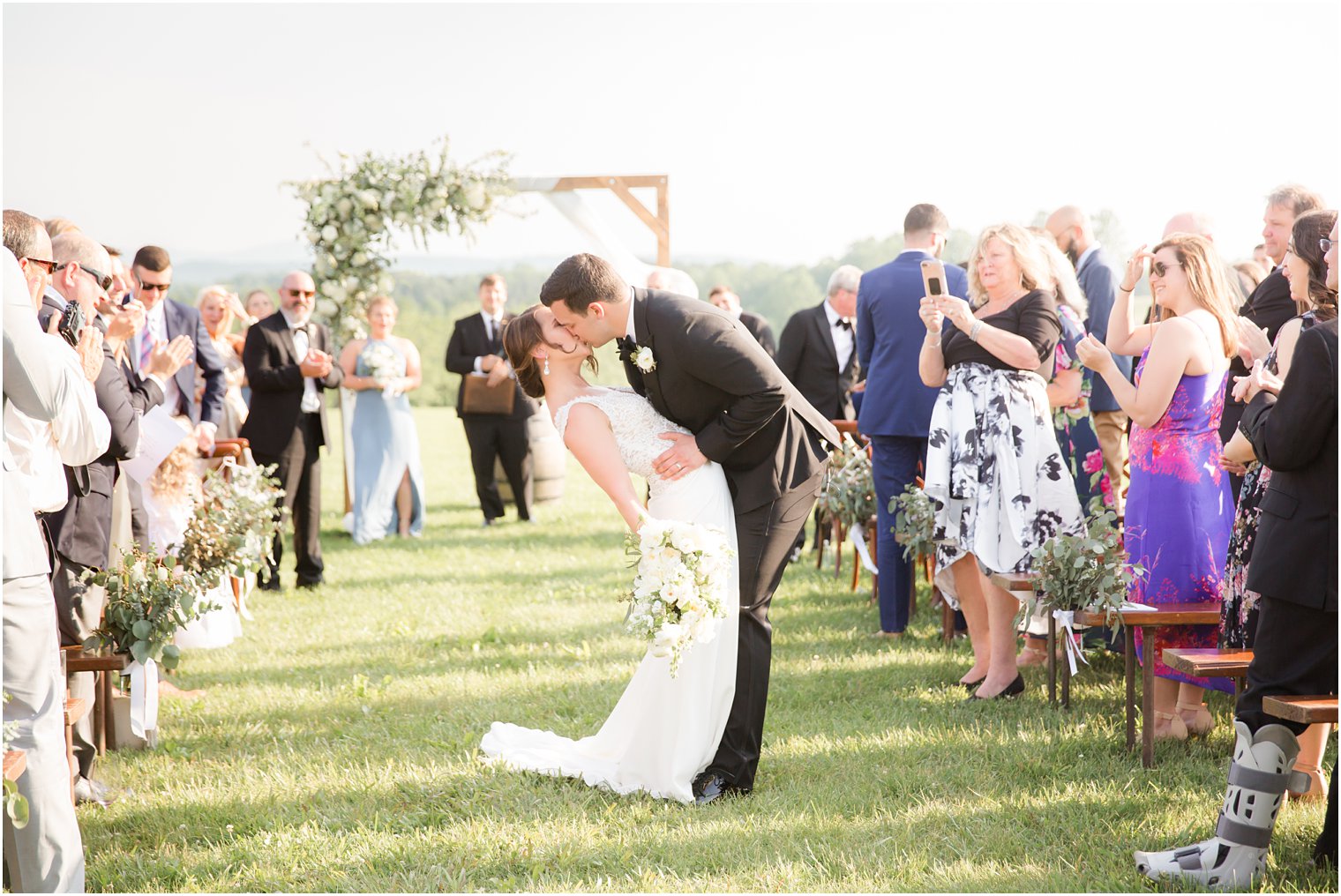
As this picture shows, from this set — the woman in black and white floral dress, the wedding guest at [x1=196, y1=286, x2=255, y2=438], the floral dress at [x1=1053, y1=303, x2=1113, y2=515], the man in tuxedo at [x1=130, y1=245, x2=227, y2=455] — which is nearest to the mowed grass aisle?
the woman in black and white floral dress

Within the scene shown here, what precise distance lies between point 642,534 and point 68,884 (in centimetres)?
192

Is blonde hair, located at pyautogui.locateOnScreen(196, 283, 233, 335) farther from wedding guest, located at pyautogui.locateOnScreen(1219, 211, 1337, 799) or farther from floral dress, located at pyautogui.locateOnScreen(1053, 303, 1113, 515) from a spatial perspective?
wedding guest, located at pyautogui.locateOnScreen(1219, 211, 1337, 799)

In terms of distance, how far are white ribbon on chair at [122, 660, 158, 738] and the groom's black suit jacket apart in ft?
7.63

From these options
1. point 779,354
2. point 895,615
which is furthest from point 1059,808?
point 779,354

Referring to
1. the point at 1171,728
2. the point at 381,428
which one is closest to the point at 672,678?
the point at 1171,728

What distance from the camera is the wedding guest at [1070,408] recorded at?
5.60m

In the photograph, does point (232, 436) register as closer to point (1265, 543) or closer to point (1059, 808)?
point (1059, 808)

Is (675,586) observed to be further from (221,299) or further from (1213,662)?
(221,299)

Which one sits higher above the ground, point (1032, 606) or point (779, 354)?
point (779, 354)

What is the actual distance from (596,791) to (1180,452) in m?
2.71

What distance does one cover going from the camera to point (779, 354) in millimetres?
8906

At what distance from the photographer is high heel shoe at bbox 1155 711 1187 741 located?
4.57 metres

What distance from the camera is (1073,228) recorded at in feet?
23.9

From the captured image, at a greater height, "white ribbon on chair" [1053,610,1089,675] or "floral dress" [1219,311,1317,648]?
"floral dress" [1219,311,1317,648]
